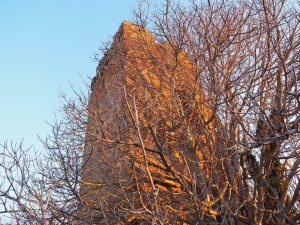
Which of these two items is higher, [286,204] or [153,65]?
[153,65]

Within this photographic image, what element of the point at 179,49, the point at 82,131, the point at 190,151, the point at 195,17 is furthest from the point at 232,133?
the point at 82,131

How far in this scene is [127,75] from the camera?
8734 mm

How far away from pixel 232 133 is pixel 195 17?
8.07ft

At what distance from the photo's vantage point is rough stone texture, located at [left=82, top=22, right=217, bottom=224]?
6.42m

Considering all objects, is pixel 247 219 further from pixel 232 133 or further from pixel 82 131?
pixel 82 131

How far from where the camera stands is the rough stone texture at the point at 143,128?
6.42 meters

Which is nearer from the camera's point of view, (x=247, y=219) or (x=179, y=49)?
(x=247, y=219)

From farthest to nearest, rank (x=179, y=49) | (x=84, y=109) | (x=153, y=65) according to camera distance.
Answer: (x=153, y=65) < (x=84, y=109) < (x=179, y=49)

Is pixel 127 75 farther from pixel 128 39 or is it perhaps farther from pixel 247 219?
pixel 247 219

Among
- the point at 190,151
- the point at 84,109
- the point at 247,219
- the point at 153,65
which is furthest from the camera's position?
the point at 153,65

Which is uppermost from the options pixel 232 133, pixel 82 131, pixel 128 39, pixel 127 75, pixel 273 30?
pixel 128 39

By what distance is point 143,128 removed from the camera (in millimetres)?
5863

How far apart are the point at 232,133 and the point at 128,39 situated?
4.31 metres

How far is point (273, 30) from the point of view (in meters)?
6.12
